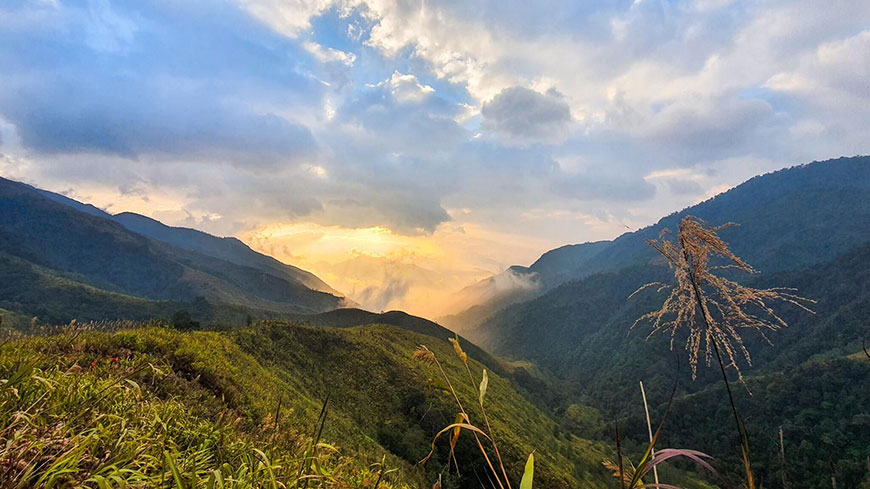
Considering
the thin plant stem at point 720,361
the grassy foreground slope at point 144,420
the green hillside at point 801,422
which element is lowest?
the green hillside at point 801,422

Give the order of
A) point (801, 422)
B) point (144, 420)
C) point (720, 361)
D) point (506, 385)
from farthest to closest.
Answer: point (506, 385) → point (801, 422) → point (144, 420) → point (720, 361)

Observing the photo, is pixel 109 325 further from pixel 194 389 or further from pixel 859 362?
pixel 859 362

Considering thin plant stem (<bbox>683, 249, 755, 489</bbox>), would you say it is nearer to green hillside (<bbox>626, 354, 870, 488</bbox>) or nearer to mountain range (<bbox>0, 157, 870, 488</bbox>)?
mountain range (<bbox>0, 157, 870, 488</bbox>)

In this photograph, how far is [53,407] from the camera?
11.9 ft

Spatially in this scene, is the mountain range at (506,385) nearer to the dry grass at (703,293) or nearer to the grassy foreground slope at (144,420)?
the grassy foreground slope at (144,420)

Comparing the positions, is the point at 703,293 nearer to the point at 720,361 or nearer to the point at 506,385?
the point at 720,361

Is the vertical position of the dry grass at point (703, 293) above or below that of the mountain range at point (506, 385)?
above

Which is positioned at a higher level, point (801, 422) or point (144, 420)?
point (144, 420)

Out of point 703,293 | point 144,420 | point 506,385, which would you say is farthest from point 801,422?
point 144,420

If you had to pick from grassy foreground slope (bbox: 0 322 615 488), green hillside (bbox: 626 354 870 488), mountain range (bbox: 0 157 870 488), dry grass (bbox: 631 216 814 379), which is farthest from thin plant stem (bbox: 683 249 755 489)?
green hillside (bbox: 626 354 870 488)

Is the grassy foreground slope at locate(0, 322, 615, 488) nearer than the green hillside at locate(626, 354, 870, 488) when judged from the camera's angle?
Yes

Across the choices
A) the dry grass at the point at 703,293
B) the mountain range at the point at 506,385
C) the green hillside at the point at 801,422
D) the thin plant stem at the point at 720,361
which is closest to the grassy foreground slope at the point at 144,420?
the mountain range at the point at 506,385

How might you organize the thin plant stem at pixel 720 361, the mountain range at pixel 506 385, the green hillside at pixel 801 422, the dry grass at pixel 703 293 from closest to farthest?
the thin plant stem at pixel 720 361 < the dry grass at pixel 703 293 < the mountain range at pixel 506 385 < the green hillside at pixel 801 422

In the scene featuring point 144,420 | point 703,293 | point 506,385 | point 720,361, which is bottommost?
point 506,385
